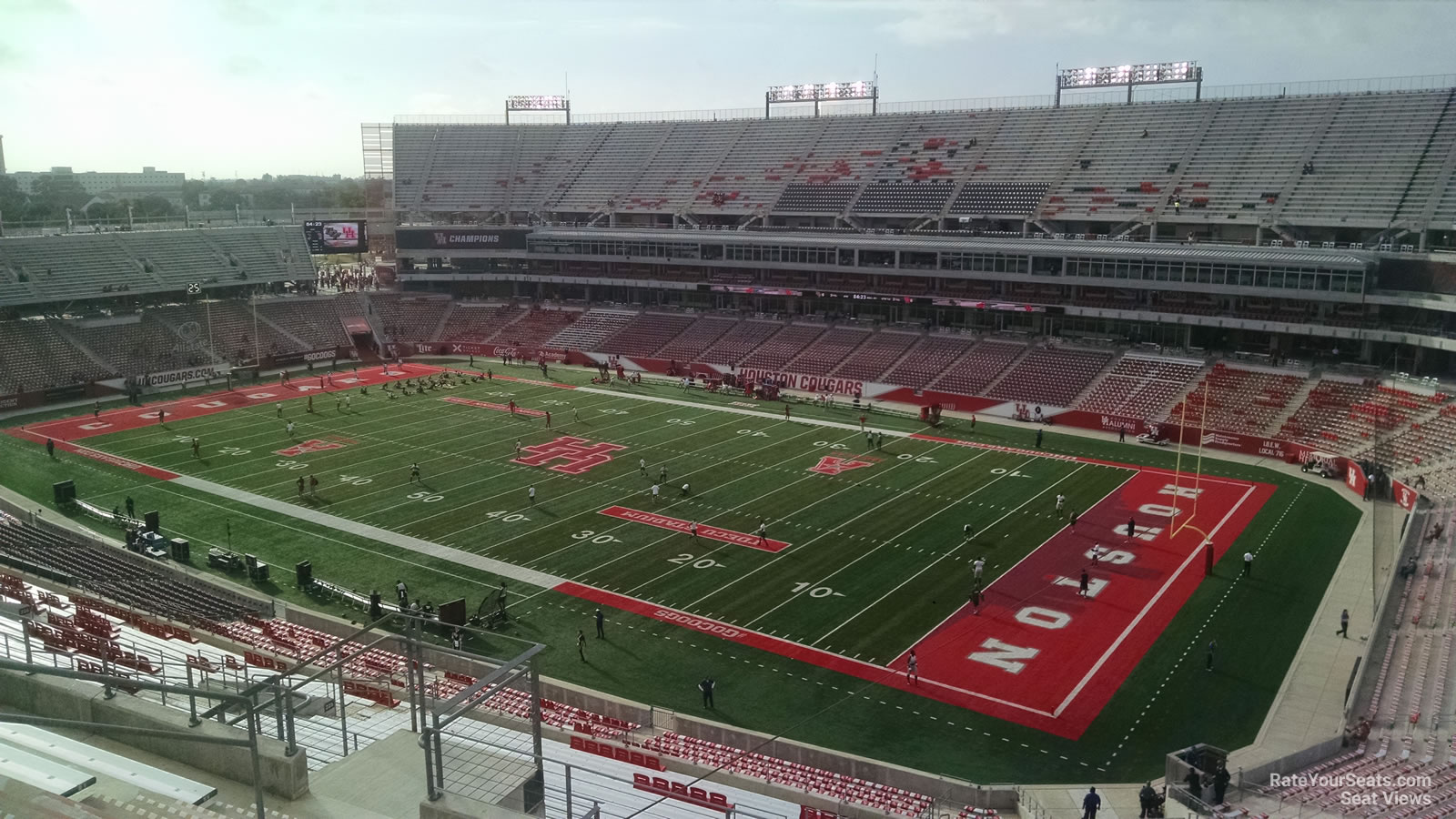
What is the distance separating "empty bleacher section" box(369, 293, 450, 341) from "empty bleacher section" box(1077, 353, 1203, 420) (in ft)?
141

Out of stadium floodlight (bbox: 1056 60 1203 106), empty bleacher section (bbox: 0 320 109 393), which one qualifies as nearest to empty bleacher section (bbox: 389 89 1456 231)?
stadium floodlight (bbox: 1056 60 1203 106)

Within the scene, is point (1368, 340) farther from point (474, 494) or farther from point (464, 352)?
point (464, 352)

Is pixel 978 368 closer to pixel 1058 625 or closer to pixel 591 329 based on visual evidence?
pixel 591 329

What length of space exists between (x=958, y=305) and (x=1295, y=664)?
3804 cm

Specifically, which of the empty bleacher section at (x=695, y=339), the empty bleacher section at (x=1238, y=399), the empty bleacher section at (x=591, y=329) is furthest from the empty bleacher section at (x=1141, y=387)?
the empty bleacher section at (x=591, y=329)

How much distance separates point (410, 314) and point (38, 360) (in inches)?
910

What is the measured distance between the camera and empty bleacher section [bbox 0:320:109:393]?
5181cm

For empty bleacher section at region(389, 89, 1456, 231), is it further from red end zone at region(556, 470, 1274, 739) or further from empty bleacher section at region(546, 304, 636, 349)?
red end zone at region(556, 470, 1274, 739)

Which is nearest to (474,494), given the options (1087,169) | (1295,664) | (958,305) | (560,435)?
(560,435)

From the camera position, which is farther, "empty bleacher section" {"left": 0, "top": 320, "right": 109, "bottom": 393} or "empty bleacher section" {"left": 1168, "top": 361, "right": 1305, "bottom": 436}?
"empty bleacher section" {"left": 0, "top": 320, "right": 109, "bottom": 393}

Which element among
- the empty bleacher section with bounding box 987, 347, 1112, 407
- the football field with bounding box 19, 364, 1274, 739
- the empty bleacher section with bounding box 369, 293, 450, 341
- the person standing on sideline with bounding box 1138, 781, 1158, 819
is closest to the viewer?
the person standing on sideline with bounding box 1138, 781, 1158, 819

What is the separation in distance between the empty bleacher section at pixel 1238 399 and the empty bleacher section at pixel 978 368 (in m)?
9.63

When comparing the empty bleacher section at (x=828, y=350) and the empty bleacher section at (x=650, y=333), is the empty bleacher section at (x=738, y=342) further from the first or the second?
the empty bleacher section at (x=828, y=350)

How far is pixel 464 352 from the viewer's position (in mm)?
68125
